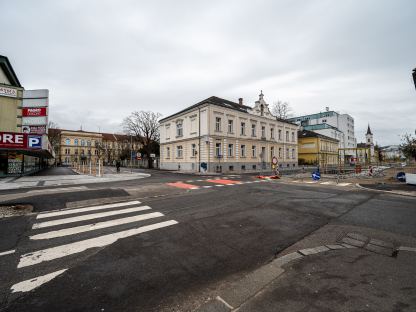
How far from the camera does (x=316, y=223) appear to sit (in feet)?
18.8

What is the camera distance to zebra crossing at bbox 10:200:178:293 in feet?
10.7

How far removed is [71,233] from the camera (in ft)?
15.9

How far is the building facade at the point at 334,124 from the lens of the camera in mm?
74625

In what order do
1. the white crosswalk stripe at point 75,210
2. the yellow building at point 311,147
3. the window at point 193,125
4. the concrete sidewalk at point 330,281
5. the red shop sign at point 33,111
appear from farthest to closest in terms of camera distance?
1. the yellow building at point 311,147
2. the window at point 193,125
3. the red shop sign at point 33,111
4. the white crosswalk stripe at point 75,210
5. the concrete sidewalk at point 330,281

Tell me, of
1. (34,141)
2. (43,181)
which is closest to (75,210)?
(43,181)

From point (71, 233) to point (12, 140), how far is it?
18536 mm

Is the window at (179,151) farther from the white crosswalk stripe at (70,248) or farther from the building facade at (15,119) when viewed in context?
the white crosswalk stripe at (70,248)

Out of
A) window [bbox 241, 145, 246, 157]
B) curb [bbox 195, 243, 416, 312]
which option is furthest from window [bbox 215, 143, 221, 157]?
curb [bbox 195, 243, 416, 312]

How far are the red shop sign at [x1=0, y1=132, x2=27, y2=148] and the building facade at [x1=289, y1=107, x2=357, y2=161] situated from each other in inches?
2995

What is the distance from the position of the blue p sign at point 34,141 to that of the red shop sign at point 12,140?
1.05 ft

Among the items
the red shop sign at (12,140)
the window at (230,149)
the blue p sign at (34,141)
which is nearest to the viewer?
the red shop sign at (12,140)

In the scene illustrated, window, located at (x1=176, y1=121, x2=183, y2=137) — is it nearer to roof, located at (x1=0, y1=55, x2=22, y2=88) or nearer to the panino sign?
the panino sign

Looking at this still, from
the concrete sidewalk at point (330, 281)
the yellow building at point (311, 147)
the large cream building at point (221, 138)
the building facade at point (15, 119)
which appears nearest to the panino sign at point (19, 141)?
the building facade at point (15, 119)

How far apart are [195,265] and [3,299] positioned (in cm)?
252
